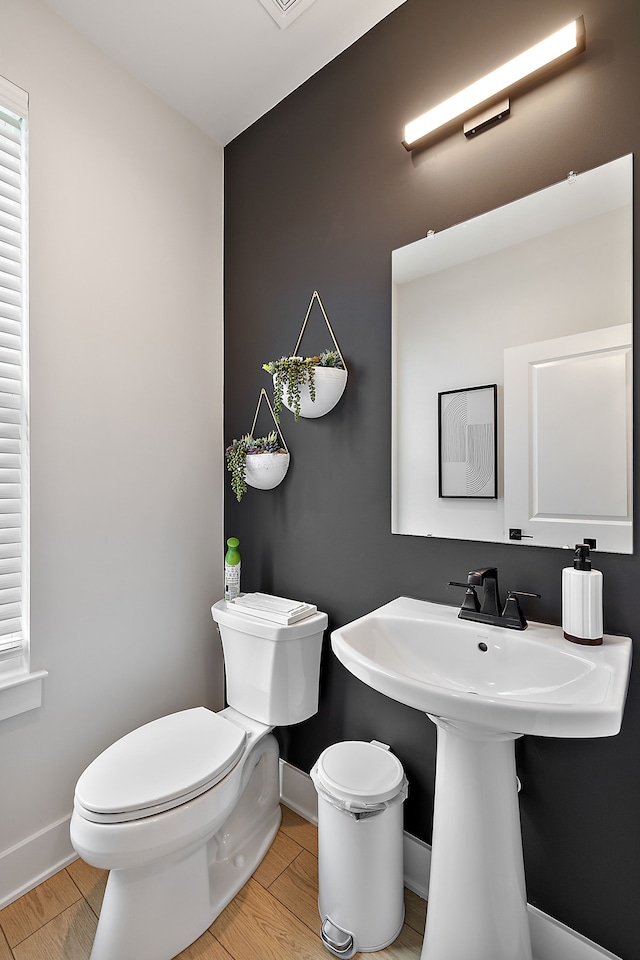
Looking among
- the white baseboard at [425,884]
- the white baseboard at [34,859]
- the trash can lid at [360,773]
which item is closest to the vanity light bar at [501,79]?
the trash can lid at [360,773]

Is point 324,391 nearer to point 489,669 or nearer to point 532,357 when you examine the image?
point 532,357

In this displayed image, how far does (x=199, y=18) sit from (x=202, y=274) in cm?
77

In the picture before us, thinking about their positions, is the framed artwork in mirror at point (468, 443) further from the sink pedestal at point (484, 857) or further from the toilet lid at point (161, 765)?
the toilet lid at point (161, 765)

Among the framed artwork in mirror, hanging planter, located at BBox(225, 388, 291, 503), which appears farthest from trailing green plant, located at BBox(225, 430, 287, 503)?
the framed artwork in mirror

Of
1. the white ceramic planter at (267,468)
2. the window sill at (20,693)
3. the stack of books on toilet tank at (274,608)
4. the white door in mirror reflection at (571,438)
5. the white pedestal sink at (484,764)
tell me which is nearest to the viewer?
the white pedestal sink at (484,764)

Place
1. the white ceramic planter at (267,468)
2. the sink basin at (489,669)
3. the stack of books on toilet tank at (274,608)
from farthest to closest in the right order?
the white ceramic planter at (267,468) → the stack of books on toilet tank at (274,608) → the sink basin at (489,669)

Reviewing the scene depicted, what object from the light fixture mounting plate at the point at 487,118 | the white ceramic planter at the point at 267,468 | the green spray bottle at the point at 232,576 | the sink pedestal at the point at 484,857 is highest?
the light fixture mounting plate at the point at 487,118

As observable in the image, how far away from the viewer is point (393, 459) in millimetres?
1481

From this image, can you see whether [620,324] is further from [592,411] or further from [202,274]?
[202,274]

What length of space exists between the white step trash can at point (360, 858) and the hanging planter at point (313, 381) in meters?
1.07

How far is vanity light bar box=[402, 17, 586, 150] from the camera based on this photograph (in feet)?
3.65

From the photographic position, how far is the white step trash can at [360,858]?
1.21 metres

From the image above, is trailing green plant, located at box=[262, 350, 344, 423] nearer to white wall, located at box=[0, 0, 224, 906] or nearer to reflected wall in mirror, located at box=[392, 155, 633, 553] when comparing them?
reflected wall in mirror, located at box=[392, 155, 633, 553]

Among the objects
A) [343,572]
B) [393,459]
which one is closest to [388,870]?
[343,572]
